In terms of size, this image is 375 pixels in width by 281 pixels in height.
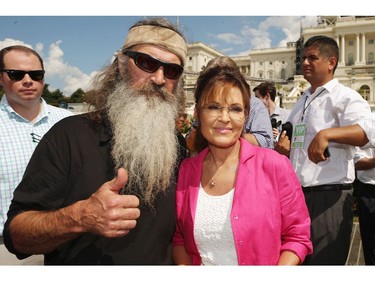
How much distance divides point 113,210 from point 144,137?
62 cm

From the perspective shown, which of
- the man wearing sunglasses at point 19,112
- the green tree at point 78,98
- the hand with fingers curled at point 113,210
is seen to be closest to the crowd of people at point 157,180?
the hand with fingers curled at point 113,210

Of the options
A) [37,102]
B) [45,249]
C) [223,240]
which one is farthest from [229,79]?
[37,102]

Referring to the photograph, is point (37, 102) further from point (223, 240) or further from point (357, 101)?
point (357, 101)

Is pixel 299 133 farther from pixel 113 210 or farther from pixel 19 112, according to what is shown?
pixel 19 112

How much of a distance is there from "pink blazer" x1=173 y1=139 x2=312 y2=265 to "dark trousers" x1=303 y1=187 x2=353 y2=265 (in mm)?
1186

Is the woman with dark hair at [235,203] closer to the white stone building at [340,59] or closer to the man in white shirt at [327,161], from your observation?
the man in white shirt at [327,161]

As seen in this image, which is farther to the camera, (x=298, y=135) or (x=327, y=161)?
(x=298, y=135)

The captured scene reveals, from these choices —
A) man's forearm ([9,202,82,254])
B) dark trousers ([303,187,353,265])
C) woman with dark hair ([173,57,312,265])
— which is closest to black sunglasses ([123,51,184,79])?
woman with dark hair ([173,57,312,265])

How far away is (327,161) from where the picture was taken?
317cm

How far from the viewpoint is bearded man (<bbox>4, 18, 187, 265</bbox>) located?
61.9 inches

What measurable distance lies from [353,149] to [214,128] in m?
1.72

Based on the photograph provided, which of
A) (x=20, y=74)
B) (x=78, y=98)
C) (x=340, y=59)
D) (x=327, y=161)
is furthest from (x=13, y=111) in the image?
(x=340, y=59)

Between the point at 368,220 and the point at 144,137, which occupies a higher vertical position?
the point at 144,137

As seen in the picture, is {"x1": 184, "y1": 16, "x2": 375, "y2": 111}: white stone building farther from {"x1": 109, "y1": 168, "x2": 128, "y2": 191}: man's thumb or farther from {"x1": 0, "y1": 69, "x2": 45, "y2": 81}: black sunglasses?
{"x1": 109, "y1": 168, "x2": 128, "y2": 191}: man's thumb
